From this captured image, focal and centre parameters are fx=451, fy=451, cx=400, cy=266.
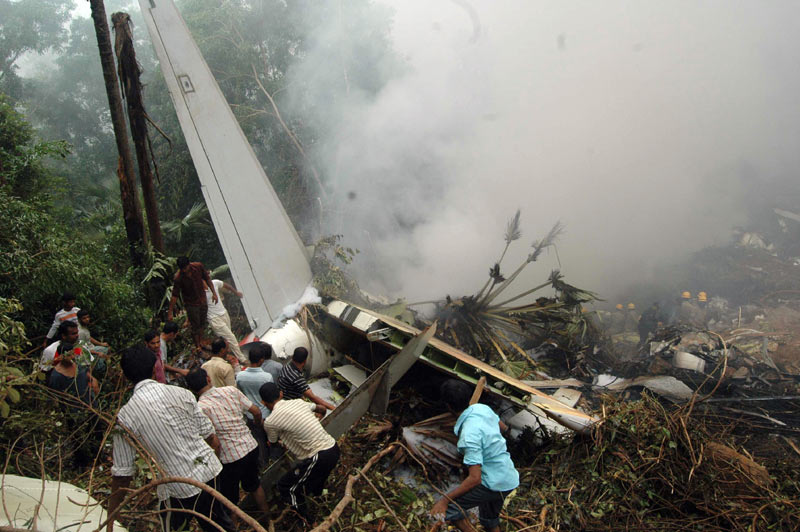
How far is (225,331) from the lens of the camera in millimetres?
5004

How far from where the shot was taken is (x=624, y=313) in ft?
26.1

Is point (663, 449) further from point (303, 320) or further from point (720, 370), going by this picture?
point (303, 320)

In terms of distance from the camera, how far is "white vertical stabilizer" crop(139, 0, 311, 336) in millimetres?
5785

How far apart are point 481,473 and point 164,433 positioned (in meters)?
1.82

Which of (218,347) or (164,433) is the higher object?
(164,433)

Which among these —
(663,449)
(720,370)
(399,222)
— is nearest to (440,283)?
(399,222)

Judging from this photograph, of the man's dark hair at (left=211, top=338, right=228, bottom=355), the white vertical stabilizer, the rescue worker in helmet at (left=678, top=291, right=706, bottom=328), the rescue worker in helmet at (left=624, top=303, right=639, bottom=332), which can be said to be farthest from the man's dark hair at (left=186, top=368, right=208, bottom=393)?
the rescue worker in helmet at (left=678, top=291, right=706, bottom=328)

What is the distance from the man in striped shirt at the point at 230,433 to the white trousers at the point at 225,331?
203 centimetres

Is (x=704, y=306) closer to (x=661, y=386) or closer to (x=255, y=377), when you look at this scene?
(x=661, y=386)

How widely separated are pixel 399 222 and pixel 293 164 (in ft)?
11.2

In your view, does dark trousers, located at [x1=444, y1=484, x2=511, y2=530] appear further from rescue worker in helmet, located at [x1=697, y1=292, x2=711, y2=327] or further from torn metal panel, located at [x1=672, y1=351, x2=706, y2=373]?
rescue worker in helmet, located at [x1=697, y1=292, x2=711, y2=327]

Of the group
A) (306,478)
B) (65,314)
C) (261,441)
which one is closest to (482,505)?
(306,478)

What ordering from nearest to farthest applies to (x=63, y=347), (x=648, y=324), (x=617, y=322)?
(x=63, y=347) → (x=648, y=324) → (x=617, y=322)

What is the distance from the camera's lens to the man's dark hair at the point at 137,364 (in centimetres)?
242
